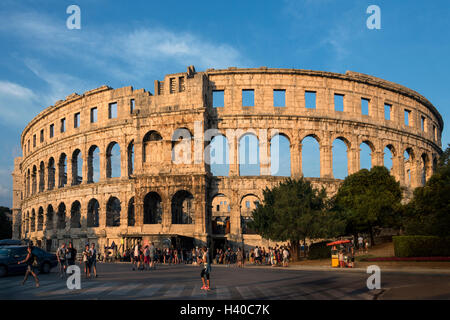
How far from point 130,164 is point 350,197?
2373cm

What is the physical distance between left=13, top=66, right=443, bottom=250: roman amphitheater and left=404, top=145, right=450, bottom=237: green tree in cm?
1206

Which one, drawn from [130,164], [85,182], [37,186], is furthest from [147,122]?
[37,186]

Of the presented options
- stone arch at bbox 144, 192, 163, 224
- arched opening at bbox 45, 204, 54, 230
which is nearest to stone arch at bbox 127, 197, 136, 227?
stone arch at bbox 144, 192, 163, 224

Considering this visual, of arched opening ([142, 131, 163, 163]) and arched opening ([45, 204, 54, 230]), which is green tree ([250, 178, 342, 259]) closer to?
arched opening ([142, 131, 163, 163])

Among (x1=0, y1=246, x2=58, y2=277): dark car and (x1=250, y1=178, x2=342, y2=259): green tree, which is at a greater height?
(x1=250, y1=178, x2=342, y2=259): green tree

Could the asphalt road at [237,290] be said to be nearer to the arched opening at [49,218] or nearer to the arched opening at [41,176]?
the arched opening at [49,218]

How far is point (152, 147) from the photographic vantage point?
45250mm

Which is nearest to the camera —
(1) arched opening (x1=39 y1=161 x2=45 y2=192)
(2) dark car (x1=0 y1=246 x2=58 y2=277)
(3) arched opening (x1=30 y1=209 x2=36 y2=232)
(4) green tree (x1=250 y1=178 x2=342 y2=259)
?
(2) dark car (x1=0 y1=246 x2=58 y2=277)

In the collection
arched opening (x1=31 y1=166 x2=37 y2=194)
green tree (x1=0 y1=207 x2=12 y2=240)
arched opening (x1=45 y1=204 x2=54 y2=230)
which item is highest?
arched opening (x1=31 y1=166 x2=37 y2=194)

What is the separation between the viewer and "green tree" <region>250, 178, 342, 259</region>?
32.8 metres

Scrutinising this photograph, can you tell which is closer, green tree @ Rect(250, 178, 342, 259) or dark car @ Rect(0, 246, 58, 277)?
dark car @ Rect(0, 246, 58, 277)

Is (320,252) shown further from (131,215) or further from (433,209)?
(131,215)

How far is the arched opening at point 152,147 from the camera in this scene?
4488cm
